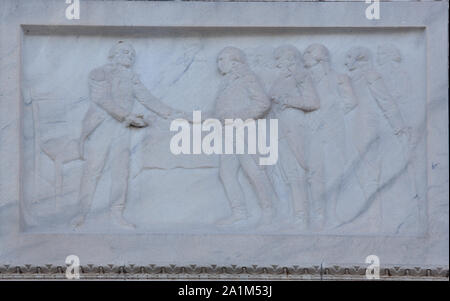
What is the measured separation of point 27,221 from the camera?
7711 millimetres

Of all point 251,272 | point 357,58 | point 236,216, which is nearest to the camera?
point 251,272

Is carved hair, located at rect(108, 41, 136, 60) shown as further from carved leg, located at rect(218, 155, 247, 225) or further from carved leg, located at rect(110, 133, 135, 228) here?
carved leg, located at rect(218, 155, 247, 225)

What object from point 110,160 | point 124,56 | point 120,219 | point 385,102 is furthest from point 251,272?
point 124,56

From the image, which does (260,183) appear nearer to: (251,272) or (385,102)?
(251,272)

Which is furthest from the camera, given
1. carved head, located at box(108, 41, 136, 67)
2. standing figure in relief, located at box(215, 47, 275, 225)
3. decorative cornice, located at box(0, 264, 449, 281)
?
carved head, located at box(108, 41, 136, 67)

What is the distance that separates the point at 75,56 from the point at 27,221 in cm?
129

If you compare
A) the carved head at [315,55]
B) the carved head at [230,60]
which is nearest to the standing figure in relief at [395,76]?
the carved head at [315,55]

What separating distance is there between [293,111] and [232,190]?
75 centimetres

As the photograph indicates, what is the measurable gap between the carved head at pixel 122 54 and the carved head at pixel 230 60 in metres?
0.67

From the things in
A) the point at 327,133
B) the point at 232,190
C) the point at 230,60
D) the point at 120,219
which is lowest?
the point at 120,219

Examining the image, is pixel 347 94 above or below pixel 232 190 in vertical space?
above

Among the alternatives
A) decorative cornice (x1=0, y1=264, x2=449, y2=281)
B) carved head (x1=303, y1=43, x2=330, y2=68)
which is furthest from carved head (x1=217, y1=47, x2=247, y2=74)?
decorative cornice (x1=0, y1=264, x2=449, y2=281)

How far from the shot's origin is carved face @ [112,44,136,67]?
7.76m

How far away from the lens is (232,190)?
7.66m
